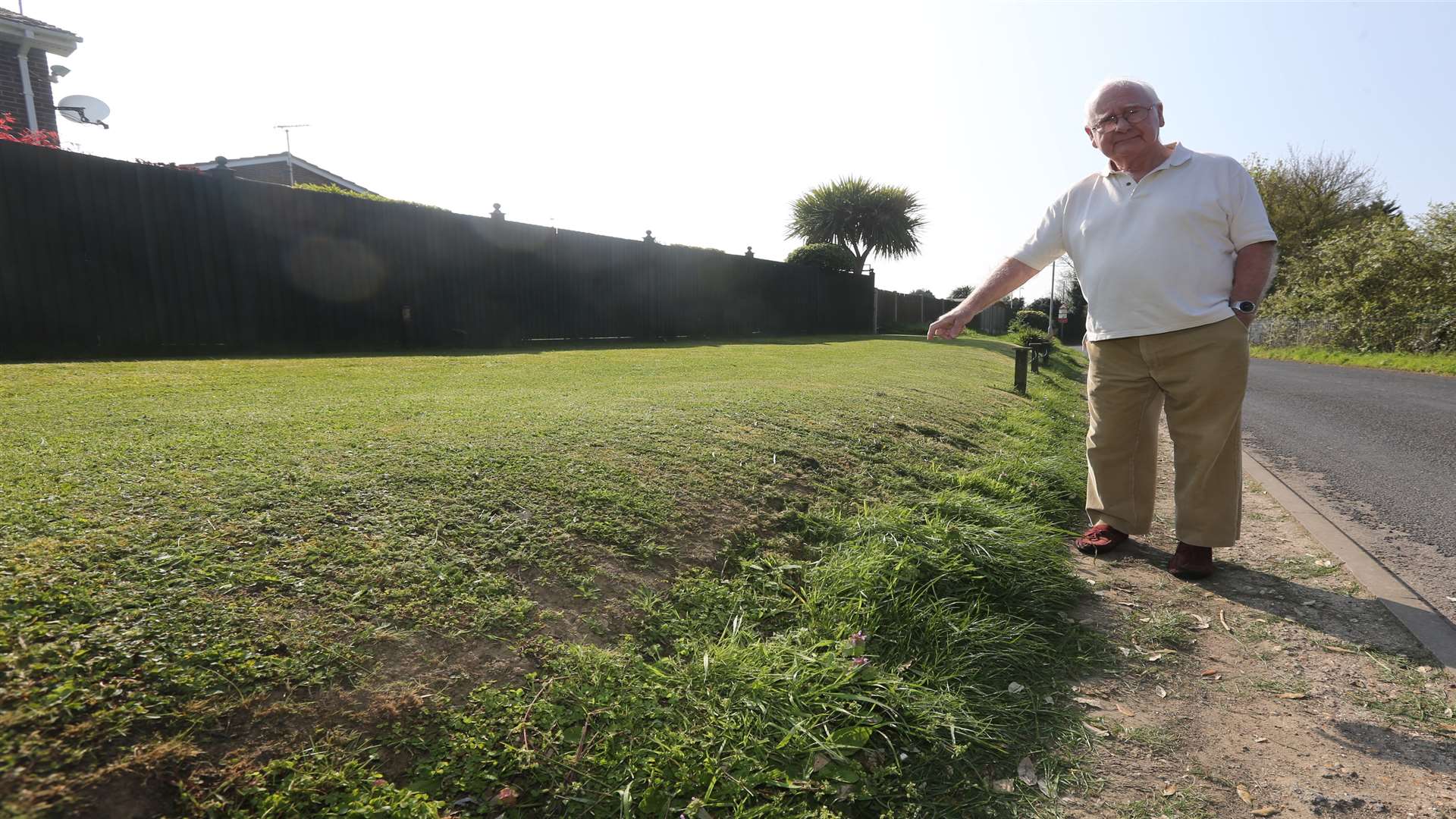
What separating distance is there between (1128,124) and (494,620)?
119 inches

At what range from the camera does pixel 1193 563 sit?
9.75 feet

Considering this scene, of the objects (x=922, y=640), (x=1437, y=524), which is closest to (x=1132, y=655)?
(x=922, y=640)

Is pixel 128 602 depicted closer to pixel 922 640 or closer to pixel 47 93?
pixel 922 640

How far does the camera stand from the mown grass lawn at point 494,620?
1.40 meters

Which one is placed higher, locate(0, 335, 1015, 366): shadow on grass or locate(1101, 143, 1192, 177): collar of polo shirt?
locate(1101, 143, 1192, 177): collar of polo shirt

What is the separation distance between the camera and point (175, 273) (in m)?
7.03

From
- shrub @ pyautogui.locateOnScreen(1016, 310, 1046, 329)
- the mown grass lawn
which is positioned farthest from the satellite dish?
shrub @ pyautogui.locateOnScreen(1016, 310, 1046, 329)

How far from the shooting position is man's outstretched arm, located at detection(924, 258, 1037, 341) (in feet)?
10.8

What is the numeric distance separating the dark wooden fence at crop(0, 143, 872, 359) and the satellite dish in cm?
804

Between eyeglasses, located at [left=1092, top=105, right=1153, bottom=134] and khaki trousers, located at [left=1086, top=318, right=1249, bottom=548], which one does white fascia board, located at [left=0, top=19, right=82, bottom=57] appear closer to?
eyeglasses, located at [left=1092, top=105, right=1153, bottom=134]

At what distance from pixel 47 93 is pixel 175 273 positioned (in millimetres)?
9425

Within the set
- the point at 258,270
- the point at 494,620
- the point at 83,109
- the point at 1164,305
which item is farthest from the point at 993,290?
the point at 83,109

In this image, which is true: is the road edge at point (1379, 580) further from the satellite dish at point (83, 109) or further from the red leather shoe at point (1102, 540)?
the satellite dish at point (83, 109)

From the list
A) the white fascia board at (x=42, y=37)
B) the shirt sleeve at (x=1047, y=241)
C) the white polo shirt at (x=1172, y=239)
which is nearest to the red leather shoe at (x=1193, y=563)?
the white polo shirt at (x=1172, y=239)
